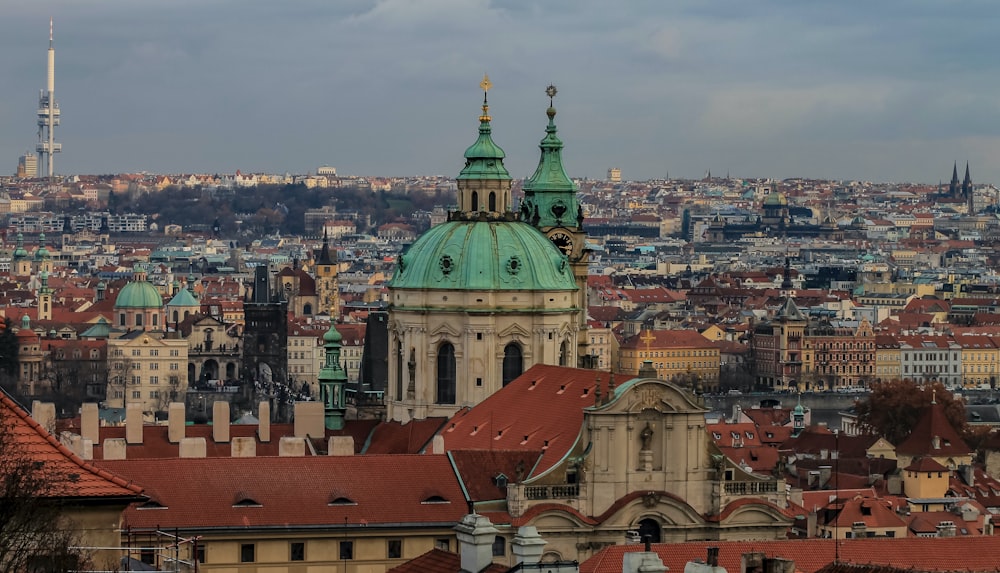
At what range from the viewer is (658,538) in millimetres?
52906

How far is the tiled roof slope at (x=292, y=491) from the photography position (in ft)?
162

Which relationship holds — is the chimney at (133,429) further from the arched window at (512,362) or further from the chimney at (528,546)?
the chimney at (528,546)

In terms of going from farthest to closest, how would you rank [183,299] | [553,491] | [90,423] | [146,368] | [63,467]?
[183,299]
[146,368]
[90,423]
[553,491]
[63,467]

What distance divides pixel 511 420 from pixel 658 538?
5.93m

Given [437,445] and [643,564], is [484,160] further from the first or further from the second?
[643,564]

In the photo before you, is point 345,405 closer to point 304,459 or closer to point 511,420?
point 511,420

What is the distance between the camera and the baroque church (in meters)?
64.9

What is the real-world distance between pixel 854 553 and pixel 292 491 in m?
11.1

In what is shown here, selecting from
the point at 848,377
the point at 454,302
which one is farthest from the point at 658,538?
the point at 848,377

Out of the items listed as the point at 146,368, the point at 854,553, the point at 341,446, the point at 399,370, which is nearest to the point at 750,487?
the point at 341,446

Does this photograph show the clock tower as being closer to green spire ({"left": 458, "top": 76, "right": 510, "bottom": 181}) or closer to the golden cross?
green spire ({"left": 458, "top": 76, "right": 510, "bottom": 181})

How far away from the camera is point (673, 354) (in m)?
156

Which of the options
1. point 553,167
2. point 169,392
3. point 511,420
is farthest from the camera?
point 169,392

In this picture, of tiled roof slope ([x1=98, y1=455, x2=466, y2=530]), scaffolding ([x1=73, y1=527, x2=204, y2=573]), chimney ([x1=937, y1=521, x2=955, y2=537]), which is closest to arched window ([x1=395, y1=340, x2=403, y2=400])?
chimney ([x1=937, y1=521, x2=955, y2=537])
